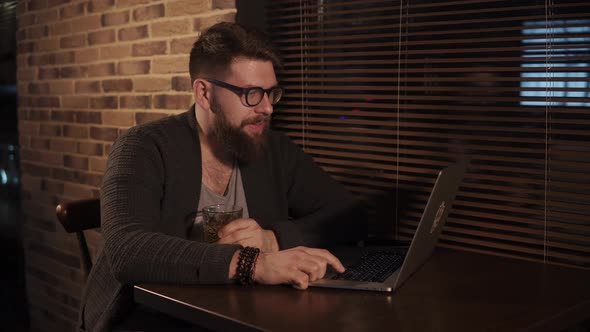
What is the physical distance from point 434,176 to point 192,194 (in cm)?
79

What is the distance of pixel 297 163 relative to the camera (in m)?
2.26

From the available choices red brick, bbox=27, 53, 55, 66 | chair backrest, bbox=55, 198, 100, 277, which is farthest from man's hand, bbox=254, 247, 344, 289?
red brick, bbox=27, 53, 55, 66

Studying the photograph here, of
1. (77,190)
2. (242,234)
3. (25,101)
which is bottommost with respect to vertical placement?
(77,190)

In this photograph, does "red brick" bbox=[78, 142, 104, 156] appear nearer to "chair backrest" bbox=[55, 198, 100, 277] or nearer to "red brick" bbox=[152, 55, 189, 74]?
"red brick" bbox=[152, 55, 189, 74]

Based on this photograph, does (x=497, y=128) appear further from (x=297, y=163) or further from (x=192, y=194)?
(x=192, y=194)

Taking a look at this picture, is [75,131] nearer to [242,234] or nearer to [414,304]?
[242,234]

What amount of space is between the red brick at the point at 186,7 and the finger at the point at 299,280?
134 cm

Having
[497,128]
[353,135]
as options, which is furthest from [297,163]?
[497,128]

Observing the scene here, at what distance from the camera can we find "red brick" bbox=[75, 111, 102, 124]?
10.2 ft

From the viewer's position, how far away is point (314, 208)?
2.22 metres

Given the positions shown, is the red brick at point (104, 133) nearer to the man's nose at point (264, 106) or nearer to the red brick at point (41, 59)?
the red brick at point (41, 59)

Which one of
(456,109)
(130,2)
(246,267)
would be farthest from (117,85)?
(246,267)

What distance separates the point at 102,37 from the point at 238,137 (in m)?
1.35

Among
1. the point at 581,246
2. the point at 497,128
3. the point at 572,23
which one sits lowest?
the point at 581,246
